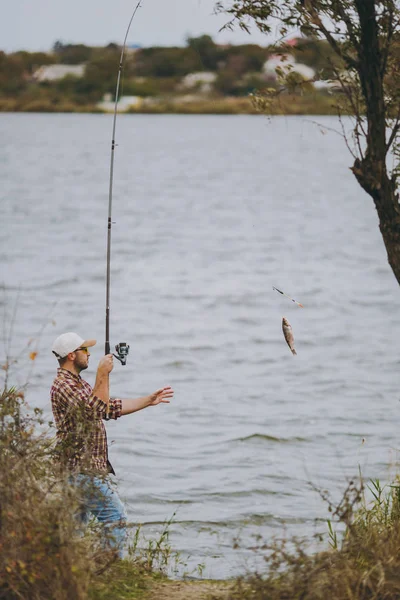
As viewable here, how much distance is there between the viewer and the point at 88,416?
→ 7.10 m

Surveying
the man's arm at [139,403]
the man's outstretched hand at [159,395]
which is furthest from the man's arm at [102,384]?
the man's outstretched hand at [159,395]

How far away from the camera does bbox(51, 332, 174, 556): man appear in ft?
22.0

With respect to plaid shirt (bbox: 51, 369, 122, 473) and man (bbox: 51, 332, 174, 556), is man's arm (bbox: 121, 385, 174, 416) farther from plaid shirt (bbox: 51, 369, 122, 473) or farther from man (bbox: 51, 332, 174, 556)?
plaid shirt (bbox: 51, 369, 122, 473)

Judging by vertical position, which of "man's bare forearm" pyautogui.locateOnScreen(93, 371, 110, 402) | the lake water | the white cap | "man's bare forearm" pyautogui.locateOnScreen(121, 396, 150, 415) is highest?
the white cap

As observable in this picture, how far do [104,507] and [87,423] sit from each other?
56cm

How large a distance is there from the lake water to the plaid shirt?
412 millimetres

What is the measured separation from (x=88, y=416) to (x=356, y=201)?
63.5 meters

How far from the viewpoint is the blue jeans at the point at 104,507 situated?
6.52 m

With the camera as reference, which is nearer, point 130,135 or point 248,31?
point 248,31

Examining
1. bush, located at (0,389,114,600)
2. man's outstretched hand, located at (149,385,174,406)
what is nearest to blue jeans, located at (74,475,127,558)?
bush, located at (0,389,114,600)

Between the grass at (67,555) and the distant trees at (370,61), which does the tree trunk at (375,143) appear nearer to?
the distant trees at (370,61)

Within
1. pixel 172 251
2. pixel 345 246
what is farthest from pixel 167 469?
pixel 345 246

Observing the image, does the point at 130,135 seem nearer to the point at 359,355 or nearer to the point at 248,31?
the point at 359,355

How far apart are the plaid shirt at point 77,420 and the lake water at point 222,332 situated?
1.35 feet
